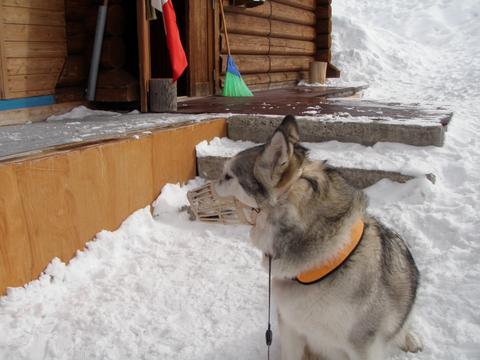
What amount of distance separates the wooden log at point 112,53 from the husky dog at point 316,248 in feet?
13.8

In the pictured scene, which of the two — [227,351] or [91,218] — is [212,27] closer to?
[91,218]

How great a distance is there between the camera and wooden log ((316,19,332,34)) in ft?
41.2

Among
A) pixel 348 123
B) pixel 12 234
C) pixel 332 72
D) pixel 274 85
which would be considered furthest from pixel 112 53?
pixel 332 72

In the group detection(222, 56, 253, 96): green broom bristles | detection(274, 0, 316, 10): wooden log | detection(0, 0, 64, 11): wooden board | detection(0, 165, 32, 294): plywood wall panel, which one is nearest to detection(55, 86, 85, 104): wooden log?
detection(0, 0, 64, 11): wooden board

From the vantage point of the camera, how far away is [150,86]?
5445 mm

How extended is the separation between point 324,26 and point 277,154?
1187 centimetres

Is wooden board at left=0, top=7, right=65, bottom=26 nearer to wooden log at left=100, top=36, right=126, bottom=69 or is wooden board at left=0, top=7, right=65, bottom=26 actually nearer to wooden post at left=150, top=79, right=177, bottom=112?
wooden log at left=100, top=36, right=126, bottom=69

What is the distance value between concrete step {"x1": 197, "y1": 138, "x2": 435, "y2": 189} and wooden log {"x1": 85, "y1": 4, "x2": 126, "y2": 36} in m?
2.07

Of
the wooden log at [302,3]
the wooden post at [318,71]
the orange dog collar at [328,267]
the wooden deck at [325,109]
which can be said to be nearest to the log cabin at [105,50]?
the wooden deck at [325,109]

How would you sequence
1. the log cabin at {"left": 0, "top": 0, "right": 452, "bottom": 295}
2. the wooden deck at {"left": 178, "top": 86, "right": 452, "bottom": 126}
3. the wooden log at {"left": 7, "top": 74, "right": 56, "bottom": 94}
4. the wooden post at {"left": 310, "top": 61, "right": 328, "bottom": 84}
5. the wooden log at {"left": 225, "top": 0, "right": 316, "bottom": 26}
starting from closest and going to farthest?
the log cabin at {"left": 0, "top": 0, "right": 452, "bottom": 295}, the wooden log at {"left": 7, "top": 74, "right": 56, "bottom": 94}, the wooden deck at {"left": 178, "top": 86, "right": 452, "bottom": 126}, the wooden log at {"left": 225, "top": 0, "right": 316, "bottom": 26}, the wooden post at {"left": 310, "top": 61, "right": 328, "bottom": 84}

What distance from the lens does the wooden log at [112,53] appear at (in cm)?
Result: 559

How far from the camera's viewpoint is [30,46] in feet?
16.3

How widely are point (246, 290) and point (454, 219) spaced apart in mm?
1661

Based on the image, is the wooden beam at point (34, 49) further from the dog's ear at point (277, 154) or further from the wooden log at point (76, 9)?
the dog's ear at point (277, 154)
